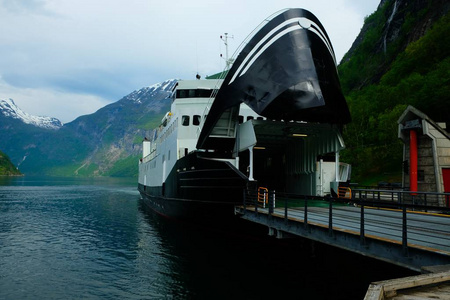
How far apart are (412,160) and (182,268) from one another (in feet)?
57.0

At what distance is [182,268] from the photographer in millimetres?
16156

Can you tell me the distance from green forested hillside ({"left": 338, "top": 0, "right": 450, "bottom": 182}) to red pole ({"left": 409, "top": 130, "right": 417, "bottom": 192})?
26568mm

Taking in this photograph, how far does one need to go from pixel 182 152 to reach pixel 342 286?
566 inches

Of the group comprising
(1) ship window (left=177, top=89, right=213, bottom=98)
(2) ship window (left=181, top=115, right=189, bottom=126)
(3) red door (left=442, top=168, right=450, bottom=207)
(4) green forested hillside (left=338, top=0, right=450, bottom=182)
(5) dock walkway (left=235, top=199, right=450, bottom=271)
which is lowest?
(5) dock walkway (left=235, top=199, right=450, bottom=271)

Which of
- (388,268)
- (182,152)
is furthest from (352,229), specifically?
(182,152)

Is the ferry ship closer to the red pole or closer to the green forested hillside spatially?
the red pole

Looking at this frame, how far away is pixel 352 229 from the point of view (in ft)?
34.5

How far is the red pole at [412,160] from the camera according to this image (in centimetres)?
2317

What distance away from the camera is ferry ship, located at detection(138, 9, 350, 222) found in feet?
54.2

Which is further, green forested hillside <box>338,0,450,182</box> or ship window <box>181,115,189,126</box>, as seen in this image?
green forested hillside <box>338,0,450,182</box>

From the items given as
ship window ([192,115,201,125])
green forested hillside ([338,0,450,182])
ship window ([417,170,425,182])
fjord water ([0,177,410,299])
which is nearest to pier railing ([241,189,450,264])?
ship window ([417,170,425,182])

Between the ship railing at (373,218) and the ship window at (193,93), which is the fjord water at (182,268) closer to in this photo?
the ship railing at (373,218)

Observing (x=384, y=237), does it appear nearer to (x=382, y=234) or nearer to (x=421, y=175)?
(x=382, y=234)

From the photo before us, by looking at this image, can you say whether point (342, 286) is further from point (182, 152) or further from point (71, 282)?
point (182, 152)
